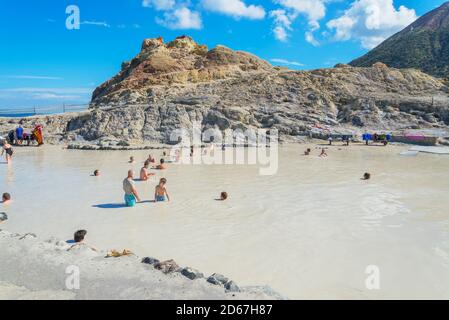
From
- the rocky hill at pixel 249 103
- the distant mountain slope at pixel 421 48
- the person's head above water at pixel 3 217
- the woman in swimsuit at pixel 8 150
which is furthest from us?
the distant mountain slope at pixel 421 48

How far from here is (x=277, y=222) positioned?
946cm

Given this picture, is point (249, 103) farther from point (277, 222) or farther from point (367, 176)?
point (277, 222)

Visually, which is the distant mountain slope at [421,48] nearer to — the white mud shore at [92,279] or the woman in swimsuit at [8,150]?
the woman in swimsuit at [8,150]

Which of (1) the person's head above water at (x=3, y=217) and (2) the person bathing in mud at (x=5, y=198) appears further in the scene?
(2) the person bathing in mud at (x=5, y=198)

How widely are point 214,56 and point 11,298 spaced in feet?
123

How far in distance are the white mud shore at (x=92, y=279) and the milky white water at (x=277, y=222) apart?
92 cm

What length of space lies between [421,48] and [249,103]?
1886 inches

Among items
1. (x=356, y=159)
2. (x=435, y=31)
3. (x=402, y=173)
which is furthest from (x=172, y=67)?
(x=435, y=31)

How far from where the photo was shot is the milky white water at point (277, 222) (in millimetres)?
6641

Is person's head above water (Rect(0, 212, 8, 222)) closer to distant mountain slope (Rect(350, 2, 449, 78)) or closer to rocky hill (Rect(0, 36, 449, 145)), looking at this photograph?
rocky hill (Rect(0, 36, 449, 145))

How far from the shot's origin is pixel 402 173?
16.3 meters

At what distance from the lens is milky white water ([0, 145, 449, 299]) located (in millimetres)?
6641

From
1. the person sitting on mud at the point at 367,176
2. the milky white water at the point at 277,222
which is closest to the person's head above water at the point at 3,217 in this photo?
the milky white water at the point at 277,222
